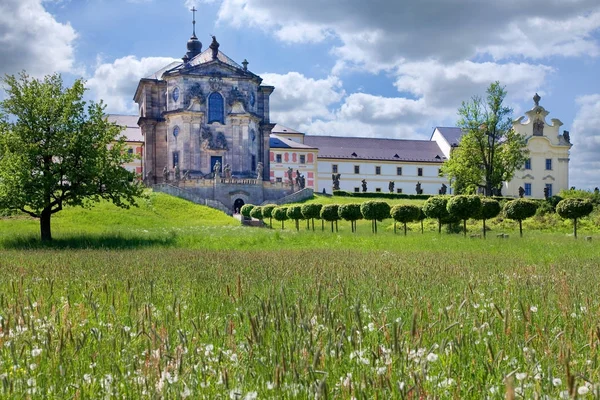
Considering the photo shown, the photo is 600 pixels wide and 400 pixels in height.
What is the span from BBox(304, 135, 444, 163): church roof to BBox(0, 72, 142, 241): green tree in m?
68.1

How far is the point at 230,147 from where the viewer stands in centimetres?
7075

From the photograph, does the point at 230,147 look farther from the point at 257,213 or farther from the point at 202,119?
the point at 257,213

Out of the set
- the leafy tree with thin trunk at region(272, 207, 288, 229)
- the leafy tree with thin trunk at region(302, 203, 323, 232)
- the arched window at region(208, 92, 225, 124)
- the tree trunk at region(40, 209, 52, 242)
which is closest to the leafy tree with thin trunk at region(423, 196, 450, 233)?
the leafy tree with thin trunk at region(302, 203, 323, 232)

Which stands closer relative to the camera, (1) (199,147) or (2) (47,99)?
(2) (47,99)

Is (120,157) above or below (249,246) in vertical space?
above

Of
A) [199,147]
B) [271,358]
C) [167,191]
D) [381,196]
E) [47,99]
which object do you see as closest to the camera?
[271,358]

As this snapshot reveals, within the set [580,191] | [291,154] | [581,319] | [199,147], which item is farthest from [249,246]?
[291,154]

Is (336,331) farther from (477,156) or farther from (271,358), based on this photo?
(477,156)

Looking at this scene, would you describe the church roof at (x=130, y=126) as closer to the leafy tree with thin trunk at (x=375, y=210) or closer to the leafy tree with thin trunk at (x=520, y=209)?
the leafy tree with thin trunk at (x=375, y=210)

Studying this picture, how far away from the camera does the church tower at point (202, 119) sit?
69500 mm

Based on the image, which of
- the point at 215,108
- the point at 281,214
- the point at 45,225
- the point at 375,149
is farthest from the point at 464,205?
the point at 375,149

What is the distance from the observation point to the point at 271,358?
3670 millimetres

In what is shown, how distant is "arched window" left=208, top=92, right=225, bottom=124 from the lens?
7069 centimetres

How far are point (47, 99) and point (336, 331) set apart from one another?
27324 millimetres
